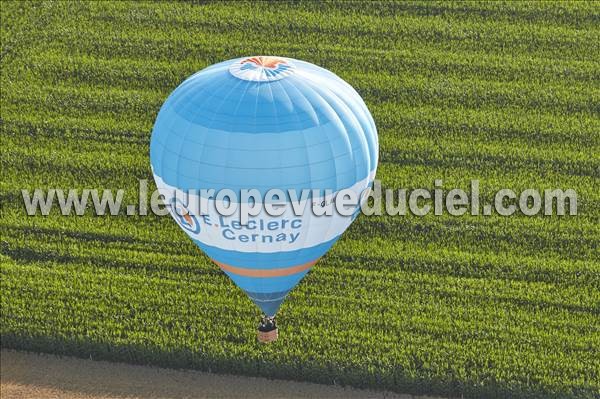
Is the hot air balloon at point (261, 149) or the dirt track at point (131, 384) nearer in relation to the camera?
the hot air balloon at point (261, 149)

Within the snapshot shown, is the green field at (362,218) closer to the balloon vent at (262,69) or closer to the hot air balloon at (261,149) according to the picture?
the hot air balloon at (261,149)

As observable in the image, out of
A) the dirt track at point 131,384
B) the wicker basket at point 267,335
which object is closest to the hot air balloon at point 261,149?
the wicker basket at point 267,335

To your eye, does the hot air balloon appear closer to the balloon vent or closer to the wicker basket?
the balloon vent

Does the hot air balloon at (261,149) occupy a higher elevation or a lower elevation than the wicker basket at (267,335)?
higher

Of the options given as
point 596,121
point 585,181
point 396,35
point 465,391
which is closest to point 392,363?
point 465,391

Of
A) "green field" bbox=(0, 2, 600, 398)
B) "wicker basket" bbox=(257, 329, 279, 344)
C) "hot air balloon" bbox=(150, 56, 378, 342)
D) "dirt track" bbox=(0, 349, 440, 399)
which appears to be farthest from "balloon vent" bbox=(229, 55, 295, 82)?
"dirt track" bbox=(0, 349, 440, 399)

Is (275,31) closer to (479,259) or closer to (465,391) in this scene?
(479,259)
